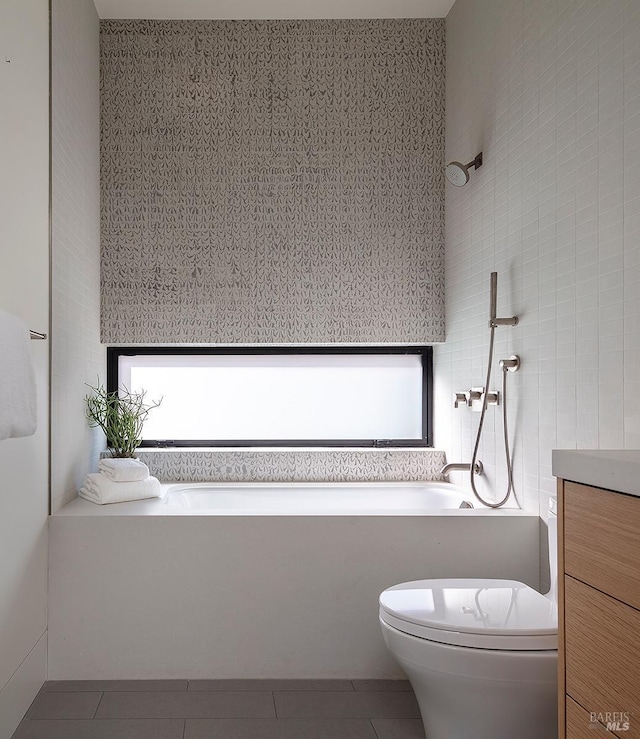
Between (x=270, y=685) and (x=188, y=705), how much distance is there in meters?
0.30

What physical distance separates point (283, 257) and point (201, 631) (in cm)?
177

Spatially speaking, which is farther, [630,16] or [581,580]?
[630,16]

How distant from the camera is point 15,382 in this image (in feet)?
5.92

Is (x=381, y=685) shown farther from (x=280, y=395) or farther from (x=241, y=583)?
(x=280, y=395)

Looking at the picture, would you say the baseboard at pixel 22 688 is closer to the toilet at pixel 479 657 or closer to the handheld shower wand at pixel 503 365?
the toilet at pixel 479 657

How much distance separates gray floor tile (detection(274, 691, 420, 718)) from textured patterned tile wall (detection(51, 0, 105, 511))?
111 centimetres

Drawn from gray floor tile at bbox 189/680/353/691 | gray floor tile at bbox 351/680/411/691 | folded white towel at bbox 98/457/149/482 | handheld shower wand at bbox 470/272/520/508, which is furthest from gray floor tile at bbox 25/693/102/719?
handheld shower wand at bbox 470/272/520/508

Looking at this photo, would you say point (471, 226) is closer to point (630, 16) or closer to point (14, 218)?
point (630, 16)

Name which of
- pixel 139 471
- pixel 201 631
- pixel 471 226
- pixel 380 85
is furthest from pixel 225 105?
pixel 201 631

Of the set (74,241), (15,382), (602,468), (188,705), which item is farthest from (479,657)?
(74,241)

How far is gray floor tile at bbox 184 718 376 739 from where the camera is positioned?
7.10ft

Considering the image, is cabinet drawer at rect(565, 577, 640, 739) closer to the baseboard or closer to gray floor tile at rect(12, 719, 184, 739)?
gray floor tile at rect(12, 719, 184, 739)

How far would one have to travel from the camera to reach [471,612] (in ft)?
6.02

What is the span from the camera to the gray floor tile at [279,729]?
7.10ft
